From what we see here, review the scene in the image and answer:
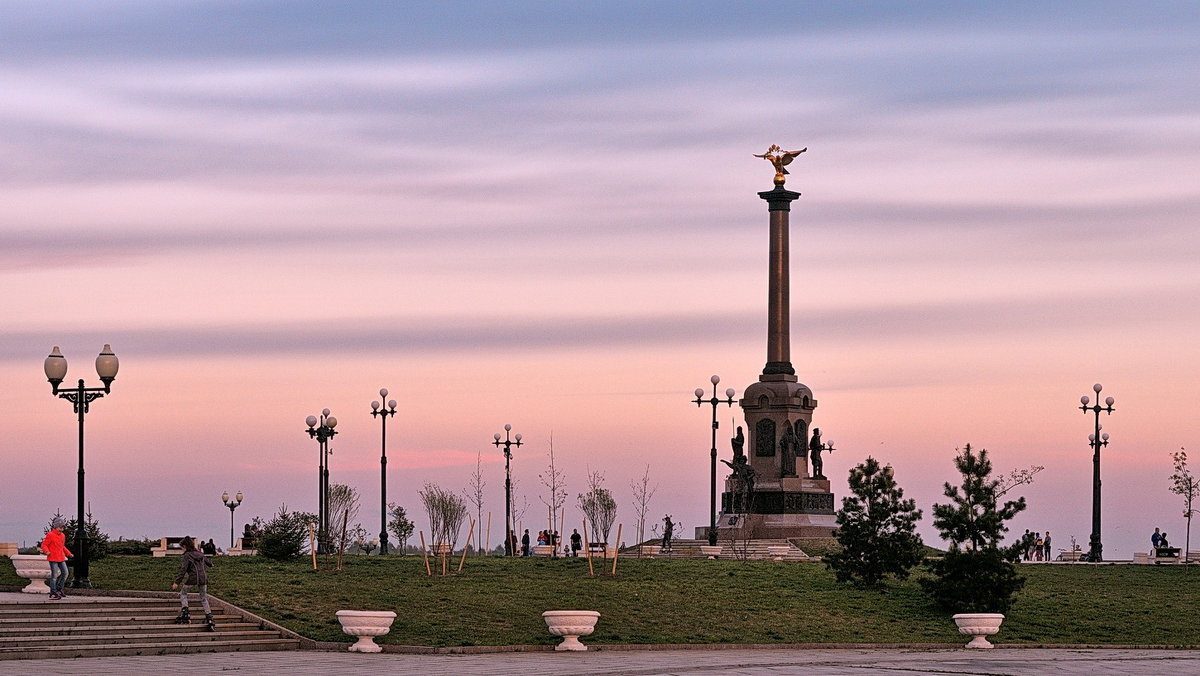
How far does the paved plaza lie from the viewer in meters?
26.4

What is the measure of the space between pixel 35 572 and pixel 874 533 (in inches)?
782

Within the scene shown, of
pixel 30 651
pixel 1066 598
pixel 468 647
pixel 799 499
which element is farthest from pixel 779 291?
pixel 30 651

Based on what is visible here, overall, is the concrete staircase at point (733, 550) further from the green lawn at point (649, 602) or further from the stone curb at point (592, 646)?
the stone curb at point (592, 646)

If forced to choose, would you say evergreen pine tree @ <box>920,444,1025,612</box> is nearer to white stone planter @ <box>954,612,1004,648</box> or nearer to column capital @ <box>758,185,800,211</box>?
white stone planter @ <box>954,612,1004,648</box>

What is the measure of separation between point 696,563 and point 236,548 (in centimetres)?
1651

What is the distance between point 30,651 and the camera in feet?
92.3

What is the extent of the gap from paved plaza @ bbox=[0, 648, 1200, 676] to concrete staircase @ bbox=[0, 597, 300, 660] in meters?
0.62

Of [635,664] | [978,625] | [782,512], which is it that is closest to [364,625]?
[635,664]

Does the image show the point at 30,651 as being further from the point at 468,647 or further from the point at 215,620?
the point at 468,647

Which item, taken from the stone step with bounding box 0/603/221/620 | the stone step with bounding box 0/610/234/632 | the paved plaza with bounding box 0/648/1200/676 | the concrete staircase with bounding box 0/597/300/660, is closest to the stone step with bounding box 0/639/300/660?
the concrete staircase with bounding box 0/597/300/660

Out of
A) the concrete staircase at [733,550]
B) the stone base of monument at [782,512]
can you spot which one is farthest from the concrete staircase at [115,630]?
the stone base of monument at [782,512]

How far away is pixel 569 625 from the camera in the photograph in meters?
32.4

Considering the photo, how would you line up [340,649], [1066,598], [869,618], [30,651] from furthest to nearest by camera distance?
[1066,598] → [869,618] → [340,649] → [30,651]

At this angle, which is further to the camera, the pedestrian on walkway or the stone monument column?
the stone monument column
